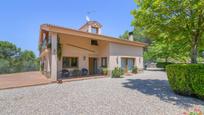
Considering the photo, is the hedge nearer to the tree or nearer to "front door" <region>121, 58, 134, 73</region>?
the tree

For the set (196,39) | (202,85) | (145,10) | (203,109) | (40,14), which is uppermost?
(40,14)

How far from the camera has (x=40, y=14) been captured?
61.1 ft

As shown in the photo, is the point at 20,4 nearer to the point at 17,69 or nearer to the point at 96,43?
the point at 96,43

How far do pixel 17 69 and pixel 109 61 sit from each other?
1728 centimetres

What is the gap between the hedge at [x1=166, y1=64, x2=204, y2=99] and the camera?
8.12m

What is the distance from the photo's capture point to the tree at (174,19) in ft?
29.2

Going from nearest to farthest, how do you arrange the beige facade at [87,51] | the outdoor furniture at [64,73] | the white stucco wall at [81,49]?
the outdoor furniture at [64,73] → the beige facade at [87,51] → the white stucco wall at [81,49]

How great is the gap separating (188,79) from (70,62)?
13.0 m

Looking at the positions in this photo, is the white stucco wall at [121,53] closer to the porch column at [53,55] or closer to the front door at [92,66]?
the front door at [92,66]

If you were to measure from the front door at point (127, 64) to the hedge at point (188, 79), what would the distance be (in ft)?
37.0

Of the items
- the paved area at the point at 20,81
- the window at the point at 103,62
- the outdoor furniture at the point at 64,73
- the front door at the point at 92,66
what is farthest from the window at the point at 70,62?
the window at the point at 103,62

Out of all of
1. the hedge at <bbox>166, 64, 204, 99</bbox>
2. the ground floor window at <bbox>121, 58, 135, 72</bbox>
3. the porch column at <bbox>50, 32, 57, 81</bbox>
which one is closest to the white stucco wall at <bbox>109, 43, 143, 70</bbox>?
the ground floor window at <bbox>121, 58, 135, 72</bbox>

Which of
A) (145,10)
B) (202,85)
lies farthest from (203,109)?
(145,10)

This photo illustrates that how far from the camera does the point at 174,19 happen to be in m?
9.69
